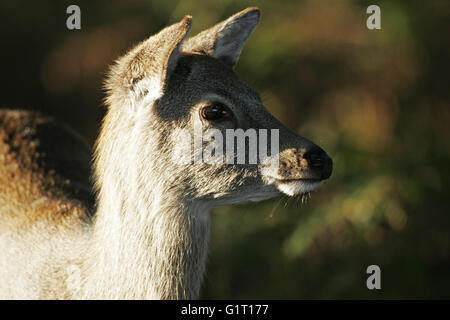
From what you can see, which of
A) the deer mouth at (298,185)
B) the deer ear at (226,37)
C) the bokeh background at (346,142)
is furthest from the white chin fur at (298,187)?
the bokeh background at (346,142)

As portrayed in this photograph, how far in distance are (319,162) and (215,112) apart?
0.62 meters

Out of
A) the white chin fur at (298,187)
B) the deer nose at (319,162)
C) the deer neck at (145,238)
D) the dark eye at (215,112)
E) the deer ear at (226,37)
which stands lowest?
the deer neck at (145,238)

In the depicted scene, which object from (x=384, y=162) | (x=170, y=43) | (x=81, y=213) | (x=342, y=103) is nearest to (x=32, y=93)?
(x=342, y=103)

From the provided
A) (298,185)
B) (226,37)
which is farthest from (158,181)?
(226,37)

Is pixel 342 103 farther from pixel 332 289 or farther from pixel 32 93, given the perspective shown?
pixel 32 93

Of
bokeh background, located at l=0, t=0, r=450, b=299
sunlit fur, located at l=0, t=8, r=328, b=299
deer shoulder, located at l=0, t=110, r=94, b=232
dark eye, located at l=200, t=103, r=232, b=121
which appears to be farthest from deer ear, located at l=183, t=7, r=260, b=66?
bokeh background, located at l=0, t=0, r=450, b=299

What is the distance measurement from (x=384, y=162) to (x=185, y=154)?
4080mm

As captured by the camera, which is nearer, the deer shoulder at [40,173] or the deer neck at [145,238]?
the deer neck at [145,238]

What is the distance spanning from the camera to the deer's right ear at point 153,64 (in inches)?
142

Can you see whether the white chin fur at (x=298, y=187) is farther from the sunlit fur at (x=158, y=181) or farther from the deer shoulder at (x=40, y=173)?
the deer shoulder at (x=40, y=173)

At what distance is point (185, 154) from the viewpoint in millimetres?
3686

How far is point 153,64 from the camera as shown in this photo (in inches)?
145

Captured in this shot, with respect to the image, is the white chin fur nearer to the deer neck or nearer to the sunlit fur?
the sunlit fur

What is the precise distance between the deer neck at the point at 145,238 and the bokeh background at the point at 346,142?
1.71 m
